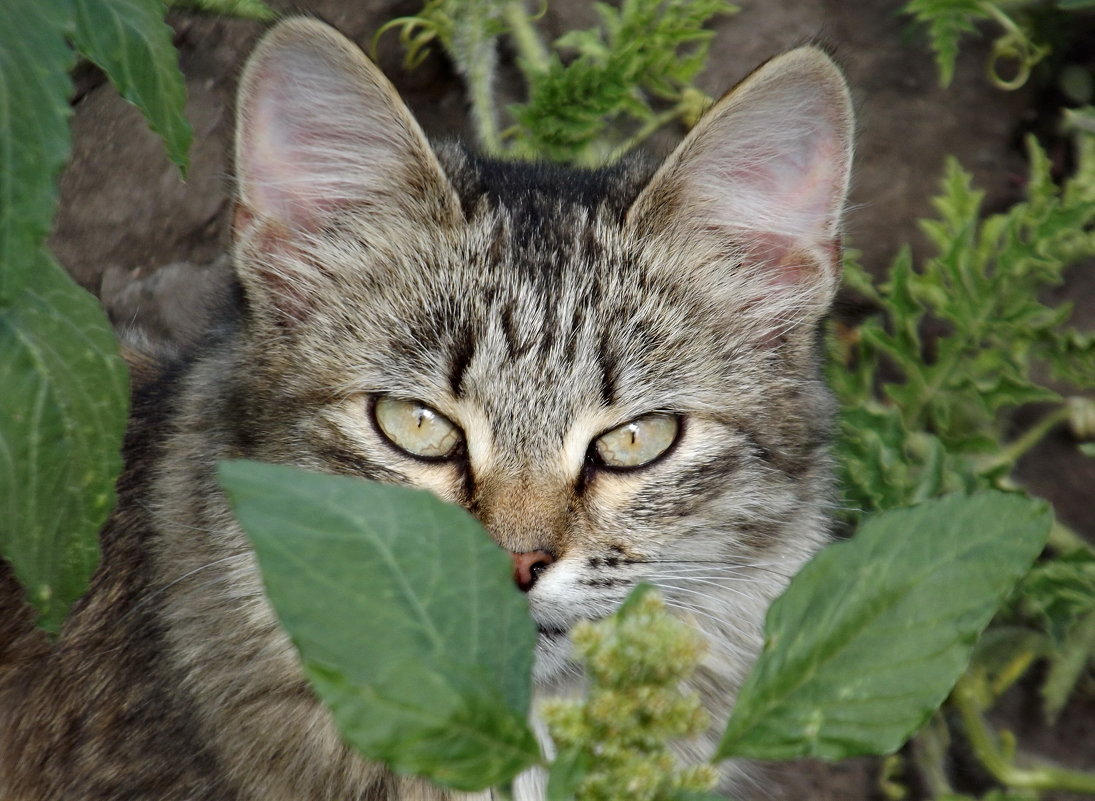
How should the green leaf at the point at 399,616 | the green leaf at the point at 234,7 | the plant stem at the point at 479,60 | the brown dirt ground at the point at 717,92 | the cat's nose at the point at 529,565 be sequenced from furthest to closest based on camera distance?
1. the plant stem at the point at 479,60
2. the brown dirt ground at the point at 717,92
3. the green leaf at the point at 234,7
4. the cat's nose at the point at 529,565
5. the green leaf at the point at 399,616

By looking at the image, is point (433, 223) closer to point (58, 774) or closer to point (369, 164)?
point (369, 164)

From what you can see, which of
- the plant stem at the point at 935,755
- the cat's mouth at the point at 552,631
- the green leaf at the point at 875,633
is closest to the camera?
the green leaf at the point at 875,633

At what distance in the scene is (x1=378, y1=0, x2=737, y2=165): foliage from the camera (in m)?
2.64

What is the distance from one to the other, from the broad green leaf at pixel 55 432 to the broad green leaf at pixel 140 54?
24 cm

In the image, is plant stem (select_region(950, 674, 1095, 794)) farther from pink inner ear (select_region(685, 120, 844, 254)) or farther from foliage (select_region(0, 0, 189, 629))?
foliage (select_region(0, 0, 189, 629))

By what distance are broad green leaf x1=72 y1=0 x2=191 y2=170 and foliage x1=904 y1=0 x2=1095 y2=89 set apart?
6.41ft

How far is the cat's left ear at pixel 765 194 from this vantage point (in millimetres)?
1761

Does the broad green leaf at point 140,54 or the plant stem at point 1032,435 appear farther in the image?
the plant stem at point 1032,435

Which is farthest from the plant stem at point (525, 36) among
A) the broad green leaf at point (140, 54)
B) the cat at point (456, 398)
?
the broad green leaf at point (140, 54)

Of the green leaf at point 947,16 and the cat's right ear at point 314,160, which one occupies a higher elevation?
the cat's right ear at point 314,160

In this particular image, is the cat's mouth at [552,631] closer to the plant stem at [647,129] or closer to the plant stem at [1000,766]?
the plant stem at [1000,766]

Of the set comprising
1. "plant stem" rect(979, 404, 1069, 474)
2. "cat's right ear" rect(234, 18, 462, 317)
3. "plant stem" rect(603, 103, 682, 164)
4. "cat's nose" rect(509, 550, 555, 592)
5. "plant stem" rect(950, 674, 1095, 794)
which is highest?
"cat's right ear" rect(234, 18, 462, 317)

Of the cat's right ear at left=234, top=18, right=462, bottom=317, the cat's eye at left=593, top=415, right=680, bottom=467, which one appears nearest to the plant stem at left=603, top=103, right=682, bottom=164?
the cat's right ear at left=234, top=18, right=462, bottom=317

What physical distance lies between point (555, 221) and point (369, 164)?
1.06ft
